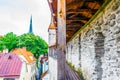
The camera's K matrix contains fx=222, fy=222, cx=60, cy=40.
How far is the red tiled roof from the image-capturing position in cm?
1698

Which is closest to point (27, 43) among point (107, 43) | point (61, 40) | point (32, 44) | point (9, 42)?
point (32, 44)

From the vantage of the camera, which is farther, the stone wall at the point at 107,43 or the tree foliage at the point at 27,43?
the tree foliage at the point at 27,43

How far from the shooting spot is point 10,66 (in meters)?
18.2

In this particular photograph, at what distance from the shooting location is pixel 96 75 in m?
5.43

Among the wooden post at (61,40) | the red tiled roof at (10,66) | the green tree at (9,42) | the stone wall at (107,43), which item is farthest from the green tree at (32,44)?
the wooden post at (61,40)

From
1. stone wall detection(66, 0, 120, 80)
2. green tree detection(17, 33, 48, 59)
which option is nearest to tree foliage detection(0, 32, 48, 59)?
green tree detection(17, 33, 48, 59)

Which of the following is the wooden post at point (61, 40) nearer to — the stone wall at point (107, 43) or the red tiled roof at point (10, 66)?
the stone wall at point (107, 43)

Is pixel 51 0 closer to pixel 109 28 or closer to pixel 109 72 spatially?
pixel 109 28

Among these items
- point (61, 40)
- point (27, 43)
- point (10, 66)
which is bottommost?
point (10, 66)

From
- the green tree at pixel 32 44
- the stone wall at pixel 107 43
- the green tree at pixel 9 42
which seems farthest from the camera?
the green tree at pixel 9 42

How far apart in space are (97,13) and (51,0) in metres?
1.68

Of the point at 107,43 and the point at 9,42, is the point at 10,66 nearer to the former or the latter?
the point at 107,43

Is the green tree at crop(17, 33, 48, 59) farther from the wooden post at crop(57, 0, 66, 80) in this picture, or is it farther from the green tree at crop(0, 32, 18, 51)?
the wooden post at crop(57, 0, 66, 80)

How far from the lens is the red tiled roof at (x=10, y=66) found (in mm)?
16984
